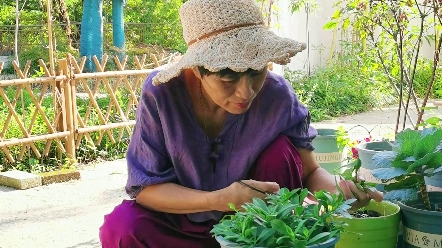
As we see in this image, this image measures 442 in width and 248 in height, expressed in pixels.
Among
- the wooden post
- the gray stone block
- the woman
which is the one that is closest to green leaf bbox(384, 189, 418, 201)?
the woman

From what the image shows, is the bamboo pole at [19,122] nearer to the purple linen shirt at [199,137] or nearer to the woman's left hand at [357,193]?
the purple linen shirt at [199,137]

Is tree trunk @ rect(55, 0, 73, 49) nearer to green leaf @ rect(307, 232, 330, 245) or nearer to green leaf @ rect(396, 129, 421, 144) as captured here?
green leaf @ rect(396, 129, 421, 144)

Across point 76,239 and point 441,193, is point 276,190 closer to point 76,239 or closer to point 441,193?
point 441,193

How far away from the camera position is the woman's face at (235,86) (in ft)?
6.13

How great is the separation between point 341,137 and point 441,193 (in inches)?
55.7

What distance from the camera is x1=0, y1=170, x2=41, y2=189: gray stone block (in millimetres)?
5406

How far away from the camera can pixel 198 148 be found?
2219mm

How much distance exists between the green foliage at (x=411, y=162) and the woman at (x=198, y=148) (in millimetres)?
260

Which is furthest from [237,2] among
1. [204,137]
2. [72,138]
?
[72,138]

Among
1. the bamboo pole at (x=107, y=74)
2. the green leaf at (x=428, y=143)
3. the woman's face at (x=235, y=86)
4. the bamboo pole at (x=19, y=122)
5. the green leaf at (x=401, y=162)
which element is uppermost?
the woman's face at (x=235, y=86)

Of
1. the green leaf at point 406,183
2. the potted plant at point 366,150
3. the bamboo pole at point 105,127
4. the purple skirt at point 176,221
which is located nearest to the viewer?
the green leaf at point 406,183

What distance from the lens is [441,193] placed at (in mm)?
1945

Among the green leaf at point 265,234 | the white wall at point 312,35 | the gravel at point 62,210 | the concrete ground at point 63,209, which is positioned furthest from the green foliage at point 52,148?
the green leaf at point 265,234

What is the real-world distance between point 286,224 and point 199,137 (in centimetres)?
82
